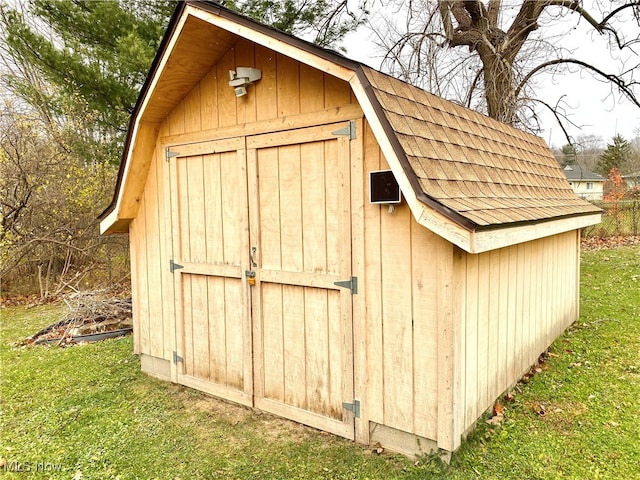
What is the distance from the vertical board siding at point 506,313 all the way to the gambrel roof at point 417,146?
34 centimetres

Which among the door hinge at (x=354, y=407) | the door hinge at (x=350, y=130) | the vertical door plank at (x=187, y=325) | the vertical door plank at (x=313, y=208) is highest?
the door hinge at (x=350, y=130)

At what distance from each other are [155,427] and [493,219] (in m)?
3.09

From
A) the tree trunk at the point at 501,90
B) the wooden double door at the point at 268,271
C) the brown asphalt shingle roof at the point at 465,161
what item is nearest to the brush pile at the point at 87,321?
the wooden double door at the point at 268,271

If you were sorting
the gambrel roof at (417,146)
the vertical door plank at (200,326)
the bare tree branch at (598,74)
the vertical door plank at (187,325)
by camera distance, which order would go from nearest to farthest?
the gambrel roof at (417,146) < the vertical door plank at (200,326) < the vertical door plank at (187,325) < the bare tree branch at (598,74)

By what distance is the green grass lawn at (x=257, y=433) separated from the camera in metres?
2.91

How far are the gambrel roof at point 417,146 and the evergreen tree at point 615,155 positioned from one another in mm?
30291

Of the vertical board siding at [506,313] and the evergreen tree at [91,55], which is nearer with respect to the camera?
the vertical board siding at [506,313]

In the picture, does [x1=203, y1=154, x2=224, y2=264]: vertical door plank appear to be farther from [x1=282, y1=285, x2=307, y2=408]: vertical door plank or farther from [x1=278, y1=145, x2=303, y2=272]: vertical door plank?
[x1=282, y1=285, x2=307, y2=408]: vertical door plank

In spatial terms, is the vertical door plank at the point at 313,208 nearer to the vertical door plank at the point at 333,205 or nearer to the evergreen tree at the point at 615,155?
the vertical door plank at the point at 333,205

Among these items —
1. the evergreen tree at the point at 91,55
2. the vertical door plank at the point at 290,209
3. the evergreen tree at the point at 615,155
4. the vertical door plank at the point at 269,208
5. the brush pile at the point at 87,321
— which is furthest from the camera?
the evergreen tree at the point at 615,155

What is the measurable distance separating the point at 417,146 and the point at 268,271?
5.28 feet

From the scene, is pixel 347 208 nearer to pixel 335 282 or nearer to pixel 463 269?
pixel 335 282

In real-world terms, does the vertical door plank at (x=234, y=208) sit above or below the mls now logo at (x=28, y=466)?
above

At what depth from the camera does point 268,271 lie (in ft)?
12.0
